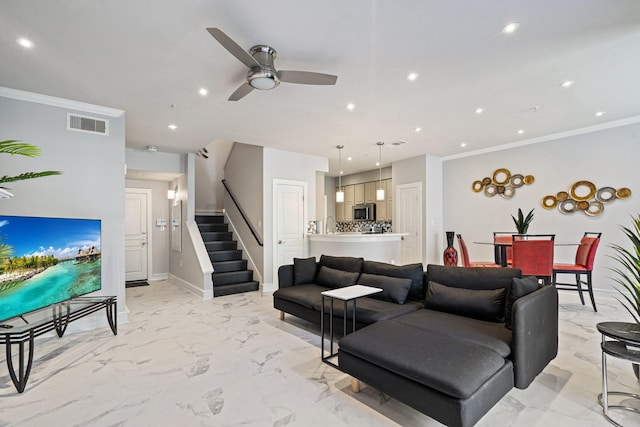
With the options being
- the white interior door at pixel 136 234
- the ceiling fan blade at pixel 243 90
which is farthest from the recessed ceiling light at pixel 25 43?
the white interior door at pixel 136 234

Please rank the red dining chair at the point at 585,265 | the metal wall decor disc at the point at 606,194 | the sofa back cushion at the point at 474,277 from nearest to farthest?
the sofa back cushion at the point at 474,277 < the red dining chair at the point at 585,265 < the metal wall decor disc at the point at 606,194

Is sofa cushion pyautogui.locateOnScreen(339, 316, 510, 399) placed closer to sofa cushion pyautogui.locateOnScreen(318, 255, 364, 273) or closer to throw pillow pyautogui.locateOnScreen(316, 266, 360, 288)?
throw pillow pyautogui.locateOnScreen(316, 266, 360, 288)

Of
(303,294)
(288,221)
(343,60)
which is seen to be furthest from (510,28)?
(288,221)

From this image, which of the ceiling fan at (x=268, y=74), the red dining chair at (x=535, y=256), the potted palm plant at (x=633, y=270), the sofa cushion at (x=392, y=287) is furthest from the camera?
the red dining chair at (x=535, y=256)

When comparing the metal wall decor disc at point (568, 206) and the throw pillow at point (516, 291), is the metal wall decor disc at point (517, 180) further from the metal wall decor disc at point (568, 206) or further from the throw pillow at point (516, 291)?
the throw pillow at point (516, 291)

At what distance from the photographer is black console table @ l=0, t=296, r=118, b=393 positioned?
8.00ft

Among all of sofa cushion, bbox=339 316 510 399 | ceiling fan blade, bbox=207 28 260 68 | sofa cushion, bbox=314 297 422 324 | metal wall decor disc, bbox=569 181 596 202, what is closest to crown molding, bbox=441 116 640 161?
metal wall decor disc, bbox=569 181 596 202

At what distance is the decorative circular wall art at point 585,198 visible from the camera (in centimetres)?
500

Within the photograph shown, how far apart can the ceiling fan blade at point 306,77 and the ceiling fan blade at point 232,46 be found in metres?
0.27

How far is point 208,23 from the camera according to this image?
2.38 meters

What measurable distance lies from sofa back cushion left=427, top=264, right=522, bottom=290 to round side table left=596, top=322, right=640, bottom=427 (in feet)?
2.39

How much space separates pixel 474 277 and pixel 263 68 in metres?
2.81

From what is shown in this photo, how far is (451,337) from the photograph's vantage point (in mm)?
2328

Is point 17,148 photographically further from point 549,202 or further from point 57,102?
point 549,202
